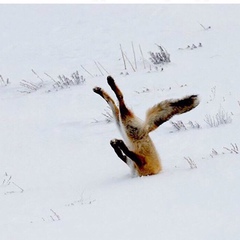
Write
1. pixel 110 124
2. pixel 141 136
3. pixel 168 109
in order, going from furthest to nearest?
pixel 110 124 < pixel 141 136 < pixel 168 109

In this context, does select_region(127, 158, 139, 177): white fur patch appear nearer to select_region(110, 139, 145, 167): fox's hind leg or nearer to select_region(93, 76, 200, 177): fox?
select_region(93, 76, 200, 177): fox

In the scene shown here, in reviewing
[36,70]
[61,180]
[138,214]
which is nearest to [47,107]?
[36,70]

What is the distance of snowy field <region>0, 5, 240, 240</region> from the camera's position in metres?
4.97

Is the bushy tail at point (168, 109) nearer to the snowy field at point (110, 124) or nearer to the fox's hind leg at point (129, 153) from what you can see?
the fox's hind leg at point (129, 153)

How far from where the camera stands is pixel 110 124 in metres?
9.32

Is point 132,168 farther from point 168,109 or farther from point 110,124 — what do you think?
point 110,124

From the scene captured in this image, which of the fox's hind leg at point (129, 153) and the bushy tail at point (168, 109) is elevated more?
the bushy tail at point (168, 109)

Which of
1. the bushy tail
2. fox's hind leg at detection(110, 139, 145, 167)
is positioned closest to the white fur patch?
fox's hind leg at detection(110, 139, 145, 167)

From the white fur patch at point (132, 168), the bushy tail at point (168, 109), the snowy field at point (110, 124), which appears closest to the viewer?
the snowy field at point (110, 124)

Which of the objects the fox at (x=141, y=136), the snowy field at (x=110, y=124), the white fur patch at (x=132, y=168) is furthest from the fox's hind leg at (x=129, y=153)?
the snowy field at (x=110, y=124)

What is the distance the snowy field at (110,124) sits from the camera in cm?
497

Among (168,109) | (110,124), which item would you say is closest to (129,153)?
(168,109)

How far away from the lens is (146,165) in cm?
643

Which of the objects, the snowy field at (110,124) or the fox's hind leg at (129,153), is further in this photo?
the fox's hind leg at (129,153)
